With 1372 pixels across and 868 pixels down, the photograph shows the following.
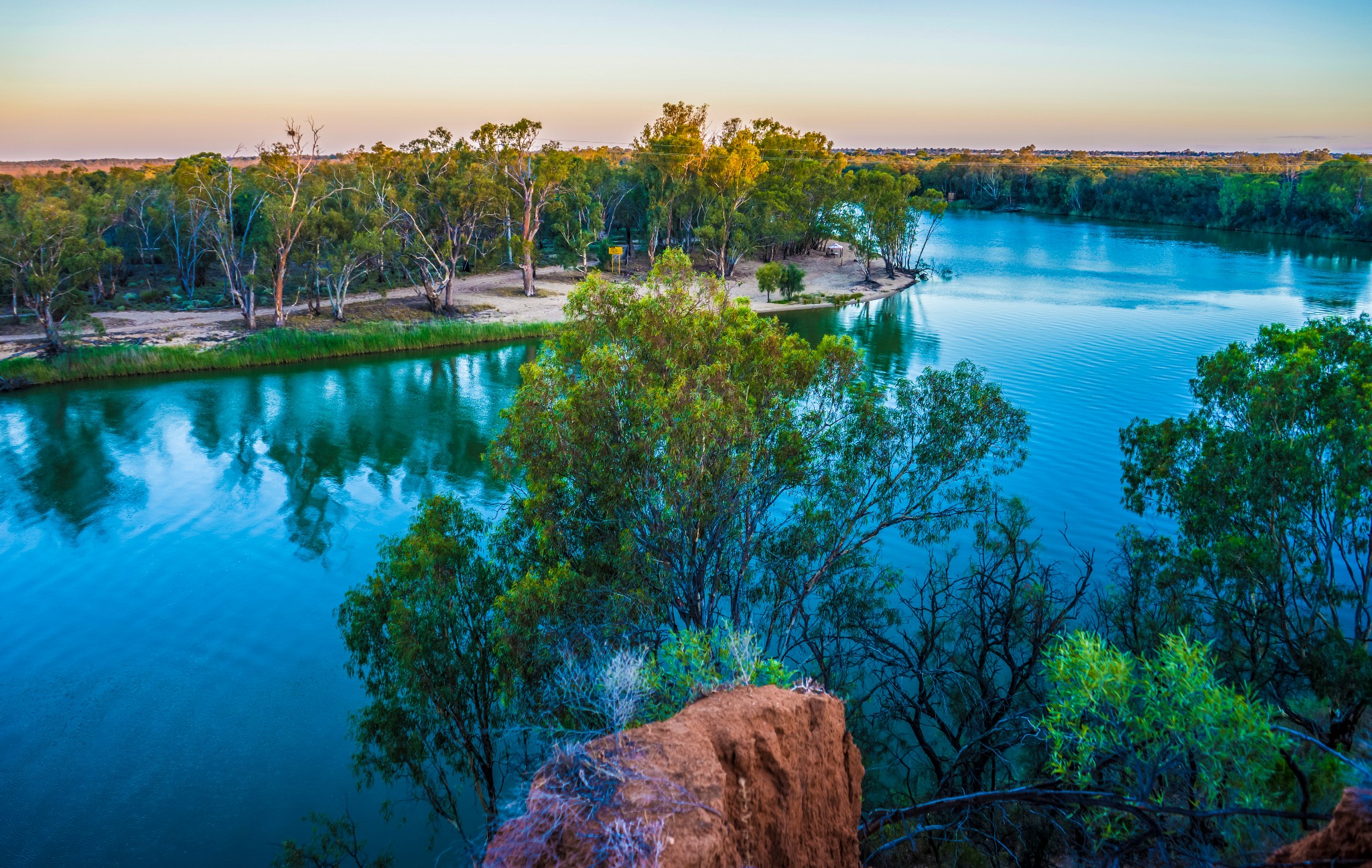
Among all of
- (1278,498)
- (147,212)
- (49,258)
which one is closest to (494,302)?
(49,258)

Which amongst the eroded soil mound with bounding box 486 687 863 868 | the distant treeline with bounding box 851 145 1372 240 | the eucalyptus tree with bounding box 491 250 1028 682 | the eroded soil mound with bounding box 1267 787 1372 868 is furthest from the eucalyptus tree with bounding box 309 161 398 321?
the distant treeline with bounding box 851 145 1372 240

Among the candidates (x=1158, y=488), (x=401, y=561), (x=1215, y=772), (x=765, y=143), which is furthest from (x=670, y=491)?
(x=765, y=143)

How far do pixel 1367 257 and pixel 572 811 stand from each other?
95.0 m

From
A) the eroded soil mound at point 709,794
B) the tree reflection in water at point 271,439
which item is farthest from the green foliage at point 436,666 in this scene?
the tree reflection in water at point 271,439

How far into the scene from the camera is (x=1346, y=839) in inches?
264

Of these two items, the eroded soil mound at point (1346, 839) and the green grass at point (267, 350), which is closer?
the eroded soil mound at point (1346, 839)

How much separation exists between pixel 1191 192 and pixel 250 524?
115 meters

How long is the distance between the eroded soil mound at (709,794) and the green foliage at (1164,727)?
95.0 inches

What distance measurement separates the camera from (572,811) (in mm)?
6379

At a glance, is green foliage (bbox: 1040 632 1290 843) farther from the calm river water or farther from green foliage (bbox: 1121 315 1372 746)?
the calm river water

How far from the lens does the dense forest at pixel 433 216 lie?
45812mm

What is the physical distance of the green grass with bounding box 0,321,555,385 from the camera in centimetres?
3847

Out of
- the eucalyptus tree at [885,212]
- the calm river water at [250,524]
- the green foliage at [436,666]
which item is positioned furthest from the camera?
the eucalyptus tree at [885,212]

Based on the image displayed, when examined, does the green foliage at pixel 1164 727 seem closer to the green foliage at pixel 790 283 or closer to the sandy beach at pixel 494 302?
the sandy beach at pixel 494 302
